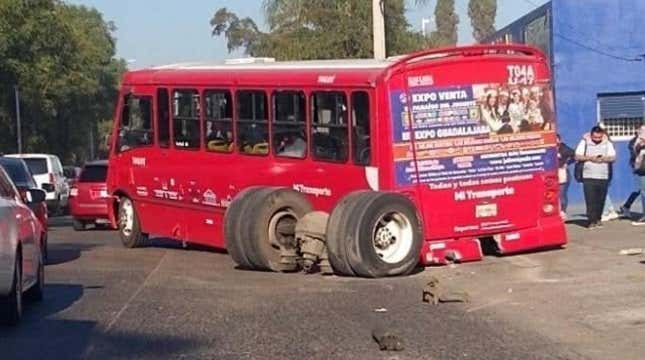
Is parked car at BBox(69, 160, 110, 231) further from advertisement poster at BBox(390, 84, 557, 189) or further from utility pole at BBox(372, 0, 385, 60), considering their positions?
advertisement poster at BBox(390, 84, 557, 189)

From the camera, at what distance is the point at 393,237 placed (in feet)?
56.2

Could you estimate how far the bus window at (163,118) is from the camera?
22031 millimetres

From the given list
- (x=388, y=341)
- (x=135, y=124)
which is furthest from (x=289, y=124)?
(x=388, y=341)

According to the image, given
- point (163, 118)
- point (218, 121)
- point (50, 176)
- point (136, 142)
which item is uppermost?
point (163, 118)

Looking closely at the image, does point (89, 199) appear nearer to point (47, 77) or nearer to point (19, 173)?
point (19, 173)

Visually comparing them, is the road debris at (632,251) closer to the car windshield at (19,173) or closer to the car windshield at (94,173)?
the car windshield at (19,173)

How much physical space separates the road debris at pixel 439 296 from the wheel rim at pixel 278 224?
3856 millimetres

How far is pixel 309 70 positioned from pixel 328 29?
16.9 metres

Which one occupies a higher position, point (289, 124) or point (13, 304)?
point (289, 124)

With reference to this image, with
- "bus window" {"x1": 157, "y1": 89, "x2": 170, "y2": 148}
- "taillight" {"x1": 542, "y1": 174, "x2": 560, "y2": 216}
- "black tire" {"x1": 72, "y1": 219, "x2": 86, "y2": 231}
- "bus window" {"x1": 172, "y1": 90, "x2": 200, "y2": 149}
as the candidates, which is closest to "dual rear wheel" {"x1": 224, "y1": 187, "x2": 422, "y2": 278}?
"taillight" {"x1": 542, "y1": 174, "x2": 560, "y2": 216}

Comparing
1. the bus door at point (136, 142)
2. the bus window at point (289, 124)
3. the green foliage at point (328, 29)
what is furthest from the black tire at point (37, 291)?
the green foliage at point (328, 29)

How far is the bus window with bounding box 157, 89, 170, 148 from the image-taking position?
72.3ft

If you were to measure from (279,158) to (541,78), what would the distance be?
3.72 m

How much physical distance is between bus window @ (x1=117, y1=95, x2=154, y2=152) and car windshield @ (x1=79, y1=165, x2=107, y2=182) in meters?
7.06
